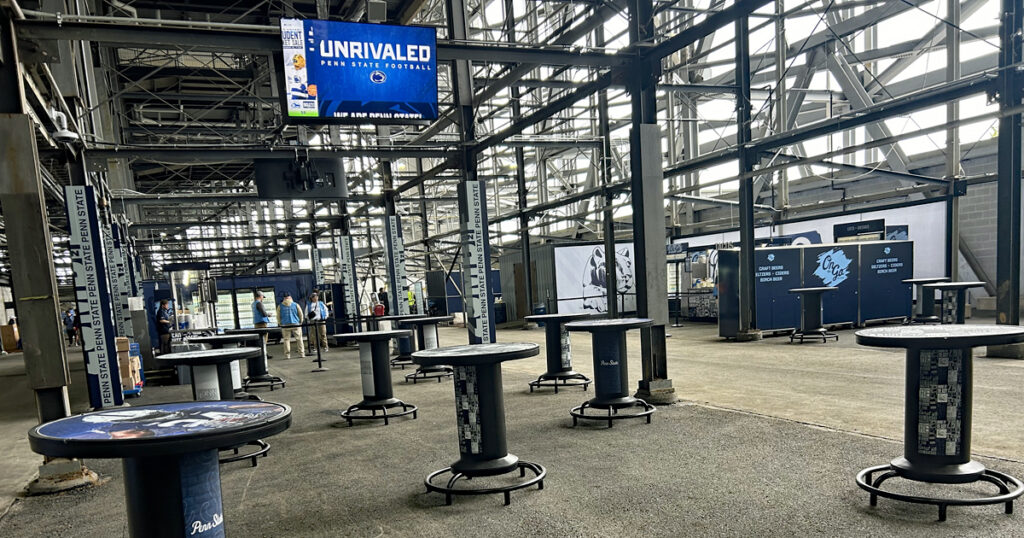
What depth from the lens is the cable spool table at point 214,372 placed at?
5898 millimetres

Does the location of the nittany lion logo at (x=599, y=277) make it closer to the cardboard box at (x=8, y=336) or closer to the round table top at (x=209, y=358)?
the round table top at (x=209, y=358)

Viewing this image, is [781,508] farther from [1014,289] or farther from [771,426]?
[1014,289]

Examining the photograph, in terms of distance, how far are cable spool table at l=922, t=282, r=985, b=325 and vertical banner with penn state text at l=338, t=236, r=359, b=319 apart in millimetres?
14247

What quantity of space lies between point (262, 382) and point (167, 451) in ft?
29.6

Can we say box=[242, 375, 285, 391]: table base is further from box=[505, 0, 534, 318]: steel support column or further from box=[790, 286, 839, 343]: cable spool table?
box=[790, 286, 839, 343]: cable spool table

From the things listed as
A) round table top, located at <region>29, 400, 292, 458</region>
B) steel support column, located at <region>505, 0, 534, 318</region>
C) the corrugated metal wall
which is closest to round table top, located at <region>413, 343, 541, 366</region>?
round table top, located at <region>29, 400, 292, 458</region>

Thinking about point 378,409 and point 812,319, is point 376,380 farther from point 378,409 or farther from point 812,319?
point 812,319

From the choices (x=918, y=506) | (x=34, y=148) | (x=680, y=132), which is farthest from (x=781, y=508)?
(x=680, y=132)

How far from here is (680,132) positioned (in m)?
19.5

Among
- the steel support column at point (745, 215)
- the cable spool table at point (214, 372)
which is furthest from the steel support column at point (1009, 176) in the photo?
the cable spool table at point (214, 372)

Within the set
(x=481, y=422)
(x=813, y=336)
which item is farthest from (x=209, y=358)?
(x=813, y=336)

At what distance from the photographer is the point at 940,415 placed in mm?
3500

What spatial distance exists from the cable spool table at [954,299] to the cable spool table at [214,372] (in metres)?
11.1

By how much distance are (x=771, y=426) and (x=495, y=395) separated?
2888 mm
